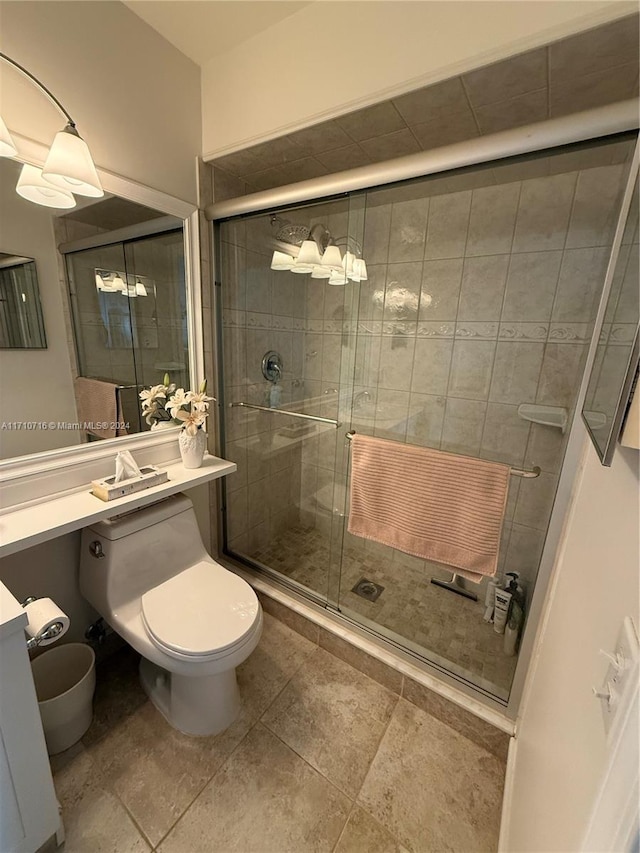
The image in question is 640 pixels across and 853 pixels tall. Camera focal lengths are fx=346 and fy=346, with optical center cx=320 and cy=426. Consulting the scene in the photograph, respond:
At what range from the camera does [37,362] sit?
1.21 m

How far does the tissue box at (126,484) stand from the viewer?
4.07 ft

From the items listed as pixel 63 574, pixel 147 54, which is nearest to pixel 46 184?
pixel 147 54

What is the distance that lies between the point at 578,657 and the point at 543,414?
3.80ft

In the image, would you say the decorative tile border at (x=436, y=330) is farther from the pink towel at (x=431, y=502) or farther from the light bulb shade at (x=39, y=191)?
the light bulb shade at (x=39, y=191)

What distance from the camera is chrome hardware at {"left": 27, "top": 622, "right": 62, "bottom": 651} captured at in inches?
32.9

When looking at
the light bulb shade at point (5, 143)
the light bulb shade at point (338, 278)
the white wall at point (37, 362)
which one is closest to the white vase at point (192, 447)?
the white wall at point (37, 362)

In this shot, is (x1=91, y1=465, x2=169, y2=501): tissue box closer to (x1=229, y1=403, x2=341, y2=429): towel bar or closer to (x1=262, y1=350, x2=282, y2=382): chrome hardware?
(x1=229, y1=403, x2=341, y2=429): towel bar

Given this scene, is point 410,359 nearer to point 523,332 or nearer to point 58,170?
point 523,332

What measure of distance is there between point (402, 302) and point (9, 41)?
1702 millimetres

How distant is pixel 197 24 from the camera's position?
4.21 feet

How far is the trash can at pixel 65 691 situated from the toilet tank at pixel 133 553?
0.72 ft

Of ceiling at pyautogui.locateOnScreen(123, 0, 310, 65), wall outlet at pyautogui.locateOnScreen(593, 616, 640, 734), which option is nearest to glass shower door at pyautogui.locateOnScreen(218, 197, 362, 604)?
ceiling at pyautogui.locateOnScreen(123, 0, 310, 65)

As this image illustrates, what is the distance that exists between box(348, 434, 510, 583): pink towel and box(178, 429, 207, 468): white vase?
69 cm

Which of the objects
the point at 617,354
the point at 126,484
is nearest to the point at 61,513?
the point at 126,484
